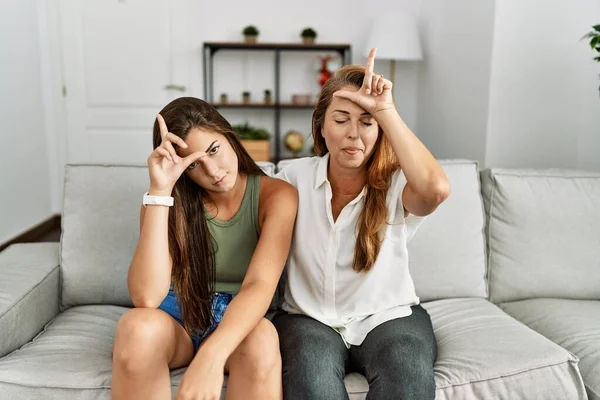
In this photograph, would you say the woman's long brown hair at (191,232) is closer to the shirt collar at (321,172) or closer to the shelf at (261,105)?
the shirt collar at (321,172)

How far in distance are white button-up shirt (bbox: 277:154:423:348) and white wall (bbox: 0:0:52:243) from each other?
2621 millimetres

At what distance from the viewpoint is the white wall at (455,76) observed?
9.67 feet

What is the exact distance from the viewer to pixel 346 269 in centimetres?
148

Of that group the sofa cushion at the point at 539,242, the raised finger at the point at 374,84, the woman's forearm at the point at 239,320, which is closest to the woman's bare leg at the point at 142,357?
the woman's forearm at the point at 239,320

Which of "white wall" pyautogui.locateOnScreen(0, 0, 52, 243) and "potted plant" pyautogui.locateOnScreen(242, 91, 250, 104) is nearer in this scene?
"white wall" pyautogui.locateOnScreen(0, 0, 52, 243)

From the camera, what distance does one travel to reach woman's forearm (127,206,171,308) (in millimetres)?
1315

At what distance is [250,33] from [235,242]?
2993 millimetres

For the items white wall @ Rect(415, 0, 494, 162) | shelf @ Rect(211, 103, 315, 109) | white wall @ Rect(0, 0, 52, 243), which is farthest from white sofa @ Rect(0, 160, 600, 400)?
shelf @ Rect(211, 103, 315, 109)

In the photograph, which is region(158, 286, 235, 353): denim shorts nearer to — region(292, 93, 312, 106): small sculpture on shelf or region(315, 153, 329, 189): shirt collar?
region(315, 153, 329, 189): shirt collar

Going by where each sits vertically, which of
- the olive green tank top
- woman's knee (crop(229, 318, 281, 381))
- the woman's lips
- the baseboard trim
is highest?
the woman's lips

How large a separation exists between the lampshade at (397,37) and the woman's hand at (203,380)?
2.93 meters

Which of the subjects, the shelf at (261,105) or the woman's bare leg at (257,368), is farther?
the shelf at (261,105)

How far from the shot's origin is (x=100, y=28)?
4199 millimetres

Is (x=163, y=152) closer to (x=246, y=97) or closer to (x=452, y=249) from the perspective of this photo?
(x=452, y=249)
